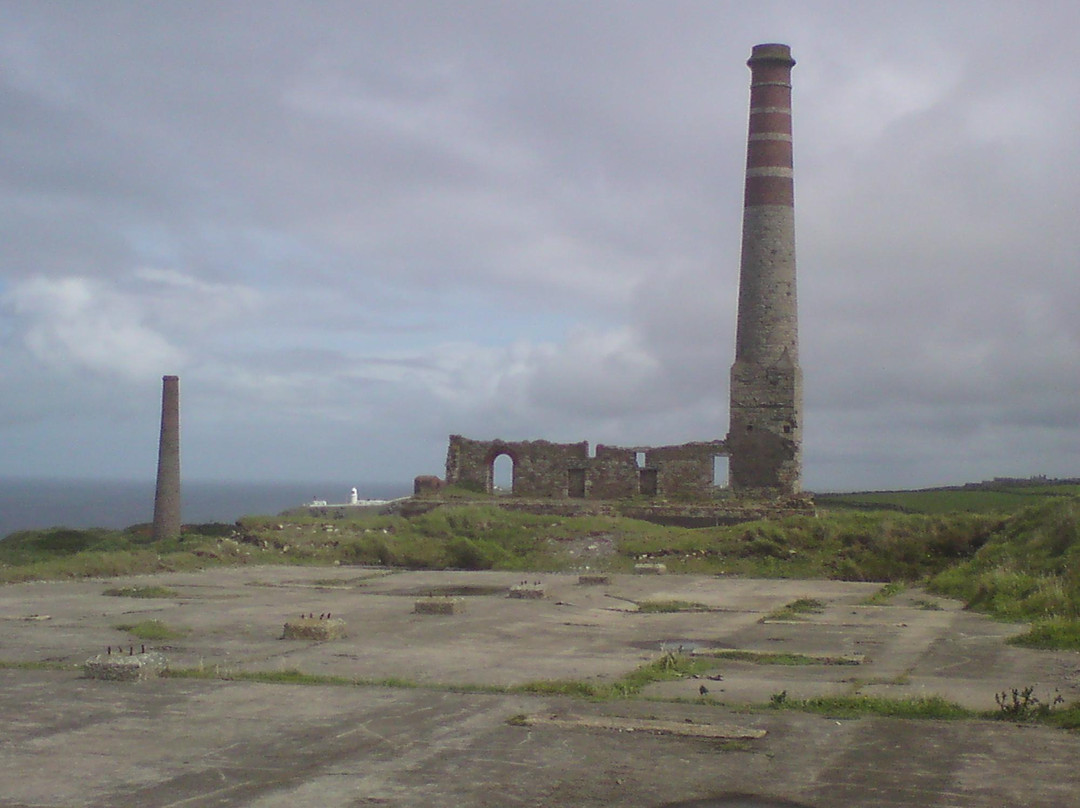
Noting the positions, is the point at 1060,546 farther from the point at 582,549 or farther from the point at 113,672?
the point at 113,672

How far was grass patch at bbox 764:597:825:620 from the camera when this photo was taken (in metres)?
16.2

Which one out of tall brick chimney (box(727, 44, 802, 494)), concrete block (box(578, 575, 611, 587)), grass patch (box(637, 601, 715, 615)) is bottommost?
grass patch (box(637, 601, 715, 615))

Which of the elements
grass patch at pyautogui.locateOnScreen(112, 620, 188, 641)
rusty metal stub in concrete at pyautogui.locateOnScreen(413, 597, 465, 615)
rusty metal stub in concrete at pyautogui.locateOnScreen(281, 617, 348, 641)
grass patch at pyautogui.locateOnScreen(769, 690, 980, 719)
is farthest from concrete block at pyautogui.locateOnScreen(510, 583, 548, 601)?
grass patch at pyautogui.locateOnScreen(769, 690, 980, 719)

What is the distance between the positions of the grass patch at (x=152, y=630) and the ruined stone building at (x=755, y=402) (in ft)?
85.8

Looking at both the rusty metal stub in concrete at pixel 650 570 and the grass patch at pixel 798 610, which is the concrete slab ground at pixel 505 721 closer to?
the grass patch at pixel 798 610

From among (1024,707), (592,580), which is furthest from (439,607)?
(1024,707)

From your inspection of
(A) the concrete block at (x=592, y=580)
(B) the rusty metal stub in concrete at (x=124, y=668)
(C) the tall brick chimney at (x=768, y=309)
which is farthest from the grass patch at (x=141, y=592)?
(C) the tall brick chimney at (x=768, y=309)

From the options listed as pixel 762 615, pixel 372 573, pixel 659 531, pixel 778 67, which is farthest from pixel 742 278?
pixel 762 615

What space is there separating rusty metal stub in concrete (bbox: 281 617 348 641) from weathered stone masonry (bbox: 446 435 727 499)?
86.4 ft

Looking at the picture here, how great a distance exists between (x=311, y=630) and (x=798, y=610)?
22.6ft

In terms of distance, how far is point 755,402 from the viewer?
39781mm

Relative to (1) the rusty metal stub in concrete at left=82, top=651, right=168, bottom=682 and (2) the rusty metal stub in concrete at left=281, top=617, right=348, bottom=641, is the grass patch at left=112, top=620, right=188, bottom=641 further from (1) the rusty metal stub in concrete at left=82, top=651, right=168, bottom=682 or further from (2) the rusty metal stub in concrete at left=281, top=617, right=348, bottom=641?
(1) the rusty metal stub in concrete at left=82, top=651, right=168, bottom=682

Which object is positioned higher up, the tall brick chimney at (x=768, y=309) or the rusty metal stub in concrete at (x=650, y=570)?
the tall brick chimney at (x=768, y=309)

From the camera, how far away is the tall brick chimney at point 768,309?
3881 cm
